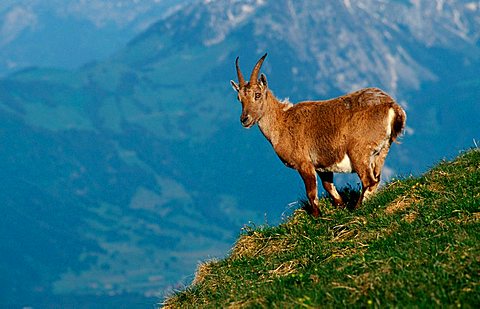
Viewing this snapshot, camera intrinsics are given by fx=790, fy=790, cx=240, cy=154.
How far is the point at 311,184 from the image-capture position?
18.8 metres

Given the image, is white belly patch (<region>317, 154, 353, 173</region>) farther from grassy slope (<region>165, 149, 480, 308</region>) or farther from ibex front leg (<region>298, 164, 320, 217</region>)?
grassy slope (<region>165, 149, 480, 308</region>)

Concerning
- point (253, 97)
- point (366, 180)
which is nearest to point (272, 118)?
point (253, 97)

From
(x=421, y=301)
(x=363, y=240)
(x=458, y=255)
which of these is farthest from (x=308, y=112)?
(x=421, y=301)

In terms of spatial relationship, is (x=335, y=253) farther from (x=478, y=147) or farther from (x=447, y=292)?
(x=478, y=147)

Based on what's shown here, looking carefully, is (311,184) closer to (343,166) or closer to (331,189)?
(331,189)

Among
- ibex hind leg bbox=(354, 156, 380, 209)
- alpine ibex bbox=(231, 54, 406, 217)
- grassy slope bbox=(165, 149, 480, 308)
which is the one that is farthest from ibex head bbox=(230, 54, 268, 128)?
ibex hind leg bbox=(354, 156, 380, 209)

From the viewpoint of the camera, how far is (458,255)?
11273 millimetres

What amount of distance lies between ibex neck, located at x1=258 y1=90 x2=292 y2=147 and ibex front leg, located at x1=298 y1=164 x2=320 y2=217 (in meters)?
1.34

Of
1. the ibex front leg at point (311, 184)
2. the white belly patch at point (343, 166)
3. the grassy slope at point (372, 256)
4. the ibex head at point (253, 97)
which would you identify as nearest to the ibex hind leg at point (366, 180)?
the white belly patch at point (343, 166)

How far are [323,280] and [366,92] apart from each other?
7.35m

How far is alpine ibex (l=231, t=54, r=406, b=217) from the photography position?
58.6 ft

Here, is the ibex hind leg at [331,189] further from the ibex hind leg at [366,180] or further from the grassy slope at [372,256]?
the ibex hind leg at [366,180]

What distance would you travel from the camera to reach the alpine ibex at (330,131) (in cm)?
1786

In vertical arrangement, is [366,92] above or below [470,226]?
above
